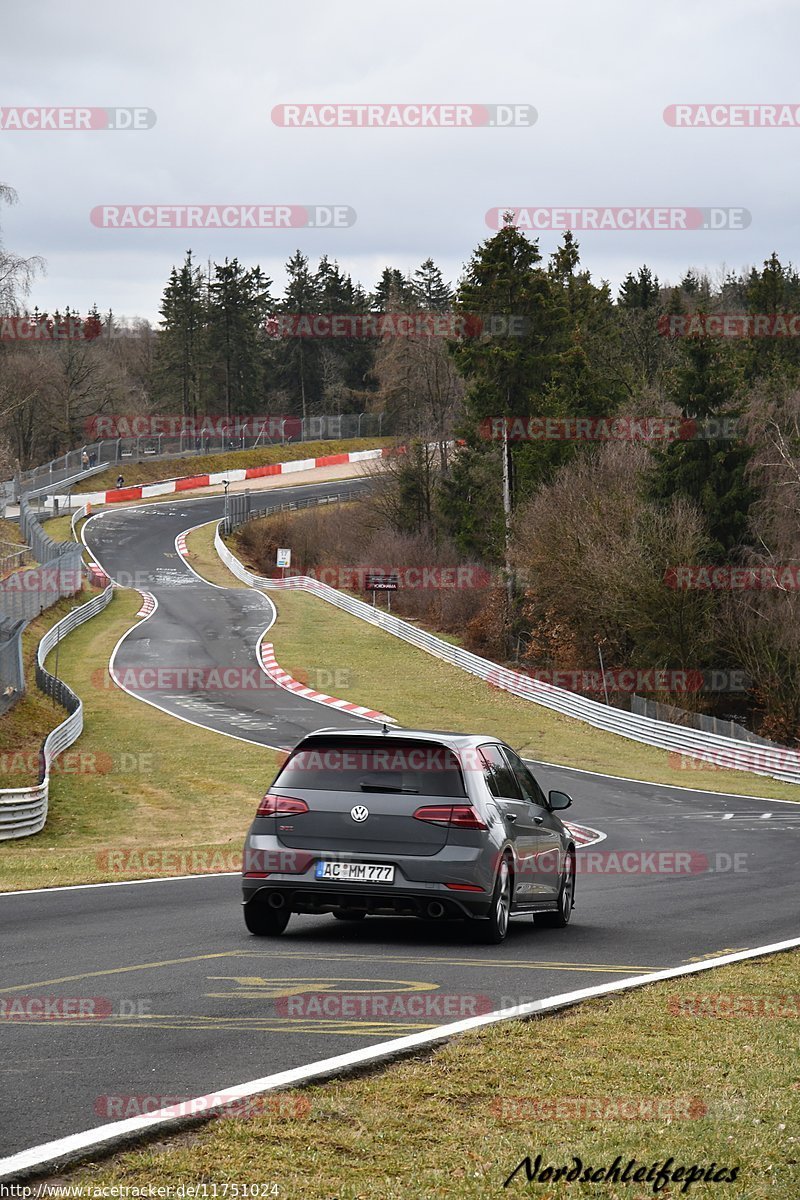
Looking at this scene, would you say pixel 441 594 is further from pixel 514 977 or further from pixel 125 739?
pixel 514 977

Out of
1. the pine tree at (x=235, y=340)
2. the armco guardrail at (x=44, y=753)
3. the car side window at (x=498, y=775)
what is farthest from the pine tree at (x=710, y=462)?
the pine tree at (x=235, y=340)

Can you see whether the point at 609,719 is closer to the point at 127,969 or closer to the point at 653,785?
the point at 653,785

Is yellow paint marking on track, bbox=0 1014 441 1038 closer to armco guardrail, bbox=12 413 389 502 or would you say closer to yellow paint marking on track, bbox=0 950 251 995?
yellow paint marking on track, bbox=0 950 251 995

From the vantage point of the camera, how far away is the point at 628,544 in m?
48.5

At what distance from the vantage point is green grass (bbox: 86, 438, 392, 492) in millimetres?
100619

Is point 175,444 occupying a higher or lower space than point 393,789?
higher

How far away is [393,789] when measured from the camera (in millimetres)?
10336

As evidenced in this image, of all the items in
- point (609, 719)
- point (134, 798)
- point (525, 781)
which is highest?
point (525, 781)

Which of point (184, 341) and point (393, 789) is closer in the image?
point (393, 789)

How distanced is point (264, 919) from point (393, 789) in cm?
142

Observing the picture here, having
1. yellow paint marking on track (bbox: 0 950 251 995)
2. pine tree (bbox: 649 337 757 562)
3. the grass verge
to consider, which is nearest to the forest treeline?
pine tree (bbox: 649 337 757 562)

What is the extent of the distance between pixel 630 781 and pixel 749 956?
78.9 ft

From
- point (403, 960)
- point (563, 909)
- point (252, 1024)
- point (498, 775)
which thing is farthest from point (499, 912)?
point (252, 1024)

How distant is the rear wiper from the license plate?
0.56 meters
